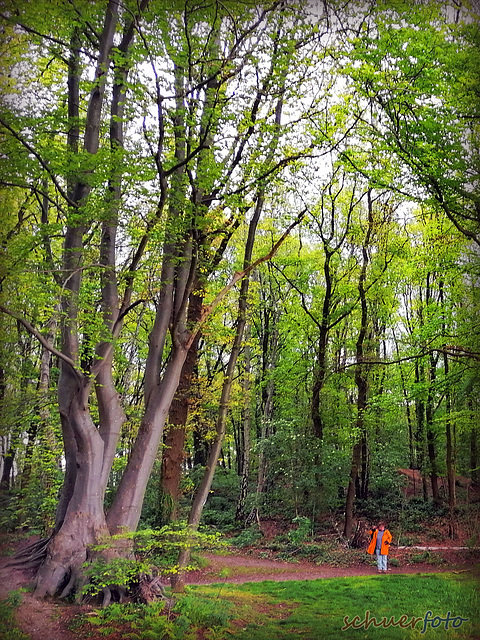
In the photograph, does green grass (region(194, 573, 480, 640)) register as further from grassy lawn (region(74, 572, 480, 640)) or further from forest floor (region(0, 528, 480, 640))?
forest floor (region(0, 528, 480, 640))

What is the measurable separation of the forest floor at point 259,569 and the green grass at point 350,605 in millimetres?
825

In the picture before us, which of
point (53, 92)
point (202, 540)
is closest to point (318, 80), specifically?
point (53, 92)

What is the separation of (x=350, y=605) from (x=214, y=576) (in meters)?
4.04

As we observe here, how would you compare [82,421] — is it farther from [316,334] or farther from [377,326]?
[377,326]

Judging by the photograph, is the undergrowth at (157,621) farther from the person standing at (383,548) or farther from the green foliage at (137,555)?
the person standing at (383,548)

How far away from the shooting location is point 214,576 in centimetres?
1004

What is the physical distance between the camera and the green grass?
5.19 meters

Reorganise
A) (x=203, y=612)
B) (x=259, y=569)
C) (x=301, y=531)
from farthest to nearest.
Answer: (x=301, y=531) < (x=259, y=569) < (x=203, y=612)

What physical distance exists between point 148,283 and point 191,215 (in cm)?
165

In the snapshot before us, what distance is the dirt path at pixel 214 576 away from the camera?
5.07 metres

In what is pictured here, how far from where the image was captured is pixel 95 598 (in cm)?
584

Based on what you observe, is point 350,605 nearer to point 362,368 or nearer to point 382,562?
point 382,562

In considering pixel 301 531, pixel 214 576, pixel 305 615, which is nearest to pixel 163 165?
pixel 305 615

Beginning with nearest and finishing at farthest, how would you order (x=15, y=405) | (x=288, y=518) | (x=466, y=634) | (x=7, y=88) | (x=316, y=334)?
(x=466, y=634) < (x=7, y=88) < (x=15, y=405) < (x=288, y=518) < (x=316, y=334)
